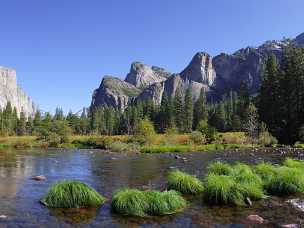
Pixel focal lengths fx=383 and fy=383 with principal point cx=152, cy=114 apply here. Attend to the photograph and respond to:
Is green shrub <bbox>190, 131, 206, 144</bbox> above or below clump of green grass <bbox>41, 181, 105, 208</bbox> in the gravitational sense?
above

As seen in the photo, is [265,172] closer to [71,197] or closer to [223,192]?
[223,192]

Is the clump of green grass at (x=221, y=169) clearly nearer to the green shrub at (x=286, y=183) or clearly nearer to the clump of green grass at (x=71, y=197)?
the green shrub at (x=286, y=183)

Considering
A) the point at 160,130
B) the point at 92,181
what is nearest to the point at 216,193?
the point at 92,181

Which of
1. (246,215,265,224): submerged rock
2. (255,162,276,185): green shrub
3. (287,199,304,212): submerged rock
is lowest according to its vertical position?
(246,215,265,224): submerged rock

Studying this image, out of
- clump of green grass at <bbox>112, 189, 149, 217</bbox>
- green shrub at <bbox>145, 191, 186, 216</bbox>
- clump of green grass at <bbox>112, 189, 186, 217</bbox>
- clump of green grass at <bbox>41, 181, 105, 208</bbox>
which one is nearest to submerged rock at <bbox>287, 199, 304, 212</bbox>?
green shrub at <bbox>145, 191, 186, 216</bbox>

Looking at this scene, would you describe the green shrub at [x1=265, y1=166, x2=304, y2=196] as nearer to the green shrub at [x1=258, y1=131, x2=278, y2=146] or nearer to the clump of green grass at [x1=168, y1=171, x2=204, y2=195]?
the clump of green grass at [x1=168, y1=171, x2=204, y2=195]

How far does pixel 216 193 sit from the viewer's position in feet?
49.1

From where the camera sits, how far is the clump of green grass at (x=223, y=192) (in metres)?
14.7

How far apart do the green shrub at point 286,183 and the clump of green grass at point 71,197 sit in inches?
295

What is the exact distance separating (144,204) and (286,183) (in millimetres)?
6796

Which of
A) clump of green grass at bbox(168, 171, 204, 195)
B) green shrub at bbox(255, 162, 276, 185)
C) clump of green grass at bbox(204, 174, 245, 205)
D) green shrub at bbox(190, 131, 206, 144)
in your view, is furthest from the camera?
green shrub at bbox(190, 131, 206, 144)

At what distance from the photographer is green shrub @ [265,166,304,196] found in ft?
53.7

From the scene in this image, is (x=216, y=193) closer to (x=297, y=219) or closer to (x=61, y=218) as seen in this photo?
(x=297, y=219)

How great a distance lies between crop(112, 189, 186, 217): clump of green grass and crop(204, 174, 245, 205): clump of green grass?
167 cm
